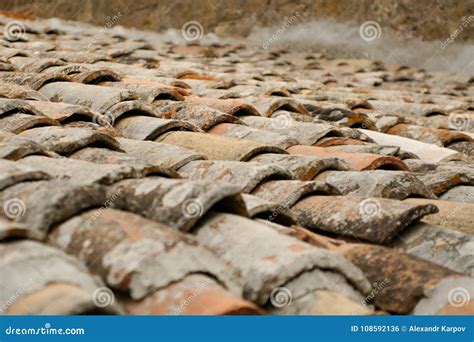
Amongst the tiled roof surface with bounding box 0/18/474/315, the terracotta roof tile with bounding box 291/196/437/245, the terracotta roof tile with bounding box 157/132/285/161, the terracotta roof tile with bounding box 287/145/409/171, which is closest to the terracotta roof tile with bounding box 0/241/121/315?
the tiled roof surface with bounding box 0/18/474/315

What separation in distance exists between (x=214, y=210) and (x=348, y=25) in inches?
376

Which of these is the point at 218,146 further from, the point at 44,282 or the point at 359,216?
the point at 44,282

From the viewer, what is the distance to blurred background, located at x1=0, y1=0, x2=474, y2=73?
10.9 m

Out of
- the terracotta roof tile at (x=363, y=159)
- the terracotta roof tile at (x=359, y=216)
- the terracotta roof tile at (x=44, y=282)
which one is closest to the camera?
the terracotta roof tile at (x=44, y=282)

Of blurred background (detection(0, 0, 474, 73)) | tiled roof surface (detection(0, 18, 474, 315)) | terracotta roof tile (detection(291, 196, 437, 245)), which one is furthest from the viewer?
blurred background (detection(0, 0, 474, 73))

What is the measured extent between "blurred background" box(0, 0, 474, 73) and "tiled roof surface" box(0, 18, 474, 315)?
6.21m

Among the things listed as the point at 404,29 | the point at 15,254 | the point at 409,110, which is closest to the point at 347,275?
the point at 15,254

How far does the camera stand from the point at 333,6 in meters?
11.4

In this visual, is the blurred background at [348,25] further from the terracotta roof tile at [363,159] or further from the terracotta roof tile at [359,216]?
the terracotta roof tile at [359,216]

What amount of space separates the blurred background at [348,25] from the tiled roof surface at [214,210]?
621 cm

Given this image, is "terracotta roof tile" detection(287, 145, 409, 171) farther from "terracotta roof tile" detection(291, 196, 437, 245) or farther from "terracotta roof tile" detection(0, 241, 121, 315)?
"terracotta roof tile" detection(0, 241, 121, 315)

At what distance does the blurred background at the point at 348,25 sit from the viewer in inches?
430

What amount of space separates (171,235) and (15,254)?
1.41 ft

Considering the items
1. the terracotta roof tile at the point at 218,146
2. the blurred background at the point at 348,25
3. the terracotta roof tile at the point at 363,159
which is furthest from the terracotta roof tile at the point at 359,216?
the blurred background at the point at 348,25
